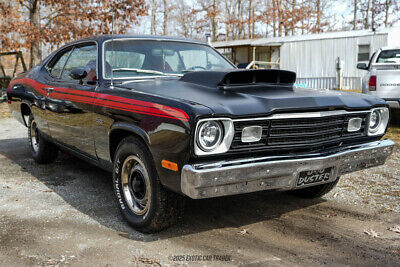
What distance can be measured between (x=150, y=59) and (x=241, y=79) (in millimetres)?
1135

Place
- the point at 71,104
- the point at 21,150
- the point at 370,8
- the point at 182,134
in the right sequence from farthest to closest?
the point at 370,8 < the point at 21,150 < the point at 71,104 < the point at 182,134

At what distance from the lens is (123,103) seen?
3162mm

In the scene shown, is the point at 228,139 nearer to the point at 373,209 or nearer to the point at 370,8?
the point at 373,209

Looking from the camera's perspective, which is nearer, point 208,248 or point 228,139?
point 228,139

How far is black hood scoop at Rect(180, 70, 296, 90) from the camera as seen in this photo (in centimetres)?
315

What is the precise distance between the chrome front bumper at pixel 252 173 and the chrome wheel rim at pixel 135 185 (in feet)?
2.03

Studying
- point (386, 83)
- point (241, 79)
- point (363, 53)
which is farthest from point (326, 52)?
point (241, 79)

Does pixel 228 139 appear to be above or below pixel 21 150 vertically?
above

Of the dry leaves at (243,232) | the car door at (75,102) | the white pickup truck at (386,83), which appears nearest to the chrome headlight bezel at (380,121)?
the dry leaves at (243,232)

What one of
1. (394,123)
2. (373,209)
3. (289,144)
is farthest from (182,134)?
(394,123)

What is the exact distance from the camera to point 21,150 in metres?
6.50

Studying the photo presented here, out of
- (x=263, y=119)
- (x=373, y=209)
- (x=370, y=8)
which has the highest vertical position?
(x=370, y=8)

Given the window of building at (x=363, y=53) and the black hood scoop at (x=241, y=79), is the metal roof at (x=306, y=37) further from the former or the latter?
the black hood scoop at (x=241, y=79)

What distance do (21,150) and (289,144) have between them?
203 inches
